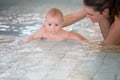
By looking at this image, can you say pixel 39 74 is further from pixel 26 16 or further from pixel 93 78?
pixel 26 16

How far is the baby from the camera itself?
10.7ft

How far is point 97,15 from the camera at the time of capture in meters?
2.96

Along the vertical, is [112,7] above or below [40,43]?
above

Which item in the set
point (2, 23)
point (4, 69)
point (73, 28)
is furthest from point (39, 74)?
point (2, 23)

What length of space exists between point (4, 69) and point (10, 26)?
1.58 meters

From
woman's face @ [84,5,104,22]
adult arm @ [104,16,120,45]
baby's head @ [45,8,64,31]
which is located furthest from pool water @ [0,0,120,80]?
woman's face @ [84,5,104,22]

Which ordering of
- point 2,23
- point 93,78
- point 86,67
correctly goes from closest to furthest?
point 93,78 < point 86,67 < point 2,23

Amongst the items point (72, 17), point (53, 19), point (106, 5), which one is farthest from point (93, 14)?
point (72, 17)

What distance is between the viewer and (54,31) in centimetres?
338

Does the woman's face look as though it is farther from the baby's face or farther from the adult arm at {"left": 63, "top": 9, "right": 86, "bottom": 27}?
the adult arm at {"left": 63, "top": 9, "right": 86, "bottom": 27}

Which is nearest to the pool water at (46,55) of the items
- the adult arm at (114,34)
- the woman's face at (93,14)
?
the adult arm at (114,34)

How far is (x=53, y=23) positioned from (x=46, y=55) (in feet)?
1.46

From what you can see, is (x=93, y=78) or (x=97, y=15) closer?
(x=93, y=78)

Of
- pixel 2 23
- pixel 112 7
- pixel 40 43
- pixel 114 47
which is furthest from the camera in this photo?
pixel 2 23
